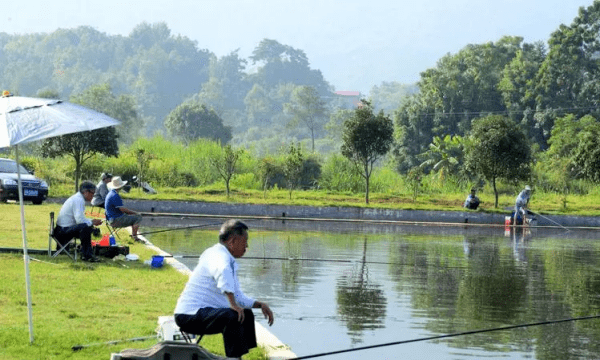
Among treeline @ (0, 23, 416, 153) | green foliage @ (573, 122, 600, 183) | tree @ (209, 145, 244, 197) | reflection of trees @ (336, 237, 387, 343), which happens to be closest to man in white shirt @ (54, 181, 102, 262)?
reflection of trees @ (336, 237, 387, 343)

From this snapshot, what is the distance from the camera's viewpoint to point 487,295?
1580cm

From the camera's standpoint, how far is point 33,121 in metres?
9.35

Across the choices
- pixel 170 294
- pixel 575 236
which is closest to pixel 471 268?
pixel 170 294

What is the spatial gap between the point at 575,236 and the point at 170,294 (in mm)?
22168

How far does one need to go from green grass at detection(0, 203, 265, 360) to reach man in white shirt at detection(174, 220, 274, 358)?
1174mm

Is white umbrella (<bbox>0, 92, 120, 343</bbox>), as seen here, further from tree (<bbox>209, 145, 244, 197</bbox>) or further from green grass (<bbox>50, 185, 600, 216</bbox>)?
tree (<bbox>209, 145, 244, 197</bbox>)

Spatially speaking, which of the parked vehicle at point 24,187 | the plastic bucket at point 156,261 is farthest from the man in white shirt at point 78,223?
the parked vehicle at point 24,187

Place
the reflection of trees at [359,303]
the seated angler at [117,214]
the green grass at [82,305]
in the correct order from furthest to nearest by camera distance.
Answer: the seated angler at [117,214] < the reflection of trees at [359,303] < the green grass at [82,305]

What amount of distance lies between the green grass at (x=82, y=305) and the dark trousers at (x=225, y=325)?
1.15 meters

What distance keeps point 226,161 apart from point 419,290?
1105 inches

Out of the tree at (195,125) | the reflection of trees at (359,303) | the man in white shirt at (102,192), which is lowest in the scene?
the reflection of trees at (359,303)

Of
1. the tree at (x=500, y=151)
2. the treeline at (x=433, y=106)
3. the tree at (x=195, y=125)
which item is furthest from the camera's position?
the tree at (x=195, y=125)

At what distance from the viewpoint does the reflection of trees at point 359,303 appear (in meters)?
12.6

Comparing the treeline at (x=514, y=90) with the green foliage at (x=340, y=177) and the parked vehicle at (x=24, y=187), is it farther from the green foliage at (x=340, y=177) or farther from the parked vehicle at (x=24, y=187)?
the parked vehicle at (x=24, y=187)
